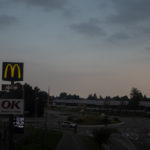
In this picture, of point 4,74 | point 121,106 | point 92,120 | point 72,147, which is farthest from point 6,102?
point 121,106

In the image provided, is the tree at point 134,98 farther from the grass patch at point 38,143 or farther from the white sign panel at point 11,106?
the white sign panel at point 11,106

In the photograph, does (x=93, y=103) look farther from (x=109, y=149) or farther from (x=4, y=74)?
(x=4, y=74)

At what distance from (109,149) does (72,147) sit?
409 centimetres

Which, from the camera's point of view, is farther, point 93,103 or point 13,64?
point 93,103

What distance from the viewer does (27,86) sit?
101 m

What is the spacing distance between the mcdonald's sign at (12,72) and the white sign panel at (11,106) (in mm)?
1116

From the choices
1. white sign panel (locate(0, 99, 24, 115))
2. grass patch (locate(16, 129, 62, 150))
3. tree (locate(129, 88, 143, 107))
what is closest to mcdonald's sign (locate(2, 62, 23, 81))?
white sign panel (locate(0, 99, 24, 115))

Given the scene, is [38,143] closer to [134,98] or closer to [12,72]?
[12,72]

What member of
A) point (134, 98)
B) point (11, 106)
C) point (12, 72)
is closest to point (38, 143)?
point (11, 106)

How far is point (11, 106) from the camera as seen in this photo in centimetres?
1692

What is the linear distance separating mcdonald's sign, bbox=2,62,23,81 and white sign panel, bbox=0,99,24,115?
1.12 meters

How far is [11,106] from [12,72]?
5.65 ft

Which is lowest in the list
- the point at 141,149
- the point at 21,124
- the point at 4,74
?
the point at 141,149

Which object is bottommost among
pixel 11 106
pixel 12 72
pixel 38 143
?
pixel 38 143
